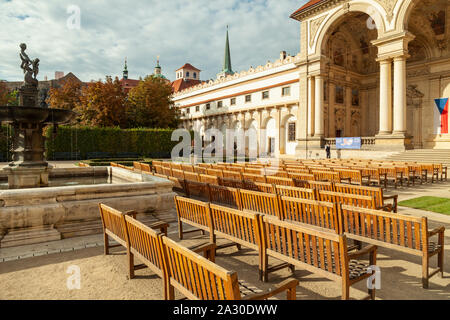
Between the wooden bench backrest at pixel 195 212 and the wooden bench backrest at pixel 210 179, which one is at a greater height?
the wooden bench backrest at pixel 210 179

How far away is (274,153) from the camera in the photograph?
3988cm

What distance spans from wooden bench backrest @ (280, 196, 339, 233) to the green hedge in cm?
2665

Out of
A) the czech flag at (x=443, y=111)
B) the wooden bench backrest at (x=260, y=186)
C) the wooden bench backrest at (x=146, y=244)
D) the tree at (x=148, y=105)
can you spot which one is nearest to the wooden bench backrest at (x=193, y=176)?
the wooden bench backrest at (x=260, y=186)

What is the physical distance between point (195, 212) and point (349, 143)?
85.3ft

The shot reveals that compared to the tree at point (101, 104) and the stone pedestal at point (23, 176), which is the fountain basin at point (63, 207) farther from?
the tree at point (101, 104)

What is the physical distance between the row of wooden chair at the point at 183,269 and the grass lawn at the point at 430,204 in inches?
257

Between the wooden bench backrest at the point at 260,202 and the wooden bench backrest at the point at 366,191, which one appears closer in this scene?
the wooden bench backrest at the point at 260,202

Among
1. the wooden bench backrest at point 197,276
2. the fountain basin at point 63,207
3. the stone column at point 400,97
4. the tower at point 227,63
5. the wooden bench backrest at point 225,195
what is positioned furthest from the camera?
the tower at point 227,63

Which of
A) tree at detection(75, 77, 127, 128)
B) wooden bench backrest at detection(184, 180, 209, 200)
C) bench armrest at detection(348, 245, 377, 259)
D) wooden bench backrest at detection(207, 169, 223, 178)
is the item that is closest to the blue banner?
wooden bench backrest at detection(207, 169, 223, 178)

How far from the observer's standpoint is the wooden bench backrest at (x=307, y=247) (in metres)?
2.87

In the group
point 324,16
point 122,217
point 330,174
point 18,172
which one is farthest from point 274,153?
point 122,217

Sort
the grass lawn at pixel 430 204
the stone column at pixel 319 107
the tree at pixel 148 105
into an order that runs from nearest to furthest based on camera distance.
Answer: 1. the grass lawn at pixel 430 204
2. the stone column at pixel 319 107
3. the tree at pixel 148 105

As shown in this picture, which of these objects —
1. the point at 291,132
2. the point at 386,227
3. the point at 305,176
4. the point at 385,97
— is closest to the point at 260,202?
the point at 386,227

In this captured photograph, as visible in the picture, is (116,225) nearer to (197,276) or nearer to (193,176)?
(197,276)
